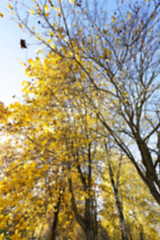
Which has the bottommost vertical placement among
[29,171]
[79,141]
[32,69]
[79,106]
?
[29,171]

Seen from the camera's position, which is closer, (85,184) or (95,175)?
(85,184)

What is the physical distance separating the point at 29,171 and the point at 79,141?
1.46 m

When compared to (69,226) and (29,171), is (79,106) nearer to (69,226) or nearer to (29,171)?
(29,171)

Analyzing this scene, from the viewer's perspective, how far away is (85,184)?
10.5 ft

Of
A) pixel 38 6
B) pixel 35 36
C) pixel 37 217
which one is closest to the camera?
pixel 38 6

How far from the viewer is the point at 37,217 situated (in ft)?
15.1

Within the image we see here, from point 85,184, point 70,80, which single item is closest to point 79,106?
point 70,80

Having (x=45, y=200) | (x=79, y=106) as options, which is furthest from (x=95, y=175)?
(x=79, y=106)

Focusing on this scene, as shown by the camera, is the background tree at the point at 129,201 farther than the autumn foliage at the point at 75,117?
Yes

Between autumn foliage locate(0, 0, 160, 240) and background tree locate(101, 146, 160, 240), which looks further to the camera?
background tree locate(101, 146, 160, 240)

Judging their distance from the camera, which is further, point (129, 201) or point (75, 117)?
point (129, 201)

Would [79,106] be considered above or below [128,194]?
above

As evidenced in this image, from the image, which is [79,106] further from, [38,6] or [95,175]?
[95,175]

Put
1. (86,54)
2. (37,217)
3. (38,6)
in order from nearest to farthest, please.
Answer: (38,6) → (86,54) → (37,217)
